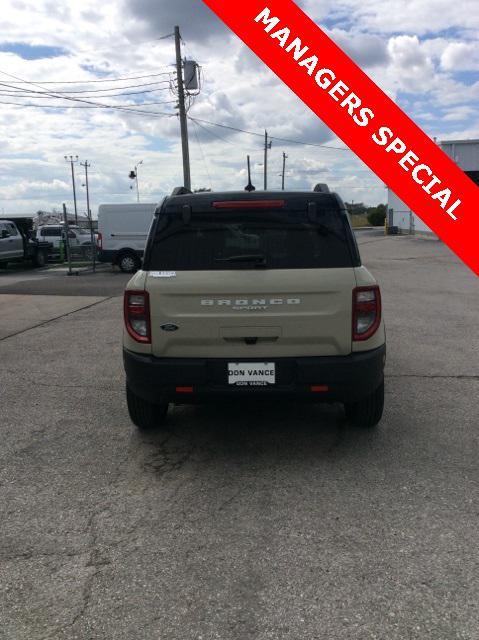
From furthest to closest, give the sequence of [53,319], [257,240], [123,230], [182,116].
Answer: [182,116] → [123,230] → [53,319] → [257,240]

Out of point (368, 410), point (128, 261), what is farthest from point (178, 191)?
point (128, 261)

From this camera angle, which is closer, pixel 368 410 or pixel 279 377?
pixel 279 377

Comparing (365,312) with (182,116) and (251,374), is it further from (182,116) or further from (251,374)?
(182,116)

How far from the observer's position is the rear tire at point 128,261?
19.1m

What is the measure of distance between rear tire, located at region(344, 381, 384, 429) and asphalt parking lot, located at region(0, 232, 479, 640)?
13 centimetres

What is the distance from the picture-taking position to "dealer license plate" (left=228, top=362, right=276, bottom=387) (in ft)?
13.0

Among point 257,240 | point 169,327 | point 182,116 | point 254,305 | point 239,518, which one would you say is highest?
point 182,116

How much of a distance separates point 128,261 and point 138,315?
1559 centimetres

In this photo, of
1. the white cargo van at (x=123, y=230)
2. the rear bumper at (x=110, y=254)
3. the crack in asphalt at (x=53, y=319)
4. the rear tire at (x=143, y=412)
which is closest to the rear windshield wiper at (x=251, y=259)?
the rear tire at (x=143, y=412)

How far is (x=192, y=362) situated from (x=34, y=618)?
185 centimetres

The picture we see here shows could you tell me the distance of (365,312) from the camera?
13.0ft

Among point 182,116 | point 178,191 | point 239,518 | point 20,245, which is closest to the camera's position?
point 239,518

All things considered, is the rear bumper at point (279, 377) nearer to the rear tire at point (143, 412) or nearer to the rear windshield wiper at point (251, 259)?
the rear tire at point (143, 412)

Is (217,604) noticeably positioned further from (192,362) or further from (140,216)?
(140,216)
